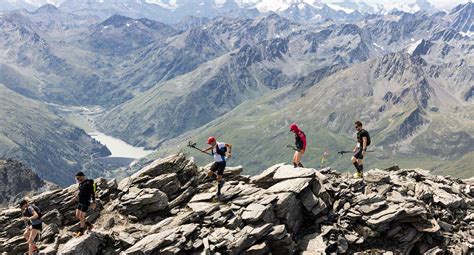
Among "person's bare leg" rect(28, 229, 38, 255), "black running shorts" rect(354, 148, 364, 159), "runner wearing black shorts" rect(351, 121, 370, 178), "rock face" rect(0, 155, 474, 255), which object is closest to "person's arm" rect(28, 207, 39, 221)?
"person's bare leg" rect(28, 229, 38, 255)

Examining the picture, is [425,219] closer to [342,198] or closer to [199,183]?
[342,198]

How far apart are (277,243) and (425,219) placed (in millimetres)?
13449

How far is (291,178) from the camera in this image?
133ft

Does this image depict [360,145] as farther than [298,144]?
Yes

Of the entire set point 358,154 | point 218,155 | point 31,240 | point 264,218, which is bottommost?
point 264,218

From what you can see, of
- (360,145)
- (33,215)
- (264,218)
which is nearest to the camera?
(33,215)

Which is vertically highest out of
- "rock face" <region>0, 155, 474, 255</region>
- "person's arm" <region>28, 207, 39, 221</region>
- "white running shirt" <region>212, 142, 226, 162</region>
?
"white running shirt" <region>212, 142, 226, 162</region>

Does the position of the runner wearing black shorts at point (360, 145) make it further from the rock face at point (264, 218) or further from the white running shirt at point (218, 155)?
the white running shirt at point (218, 155)

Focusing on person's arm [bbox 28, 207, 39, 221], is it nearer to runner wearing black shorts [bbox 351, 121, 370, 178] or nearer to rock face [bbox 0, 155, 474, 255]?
rock face [bbox 0, 155, 474, 255]

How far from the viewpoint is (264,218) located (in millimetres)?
35562

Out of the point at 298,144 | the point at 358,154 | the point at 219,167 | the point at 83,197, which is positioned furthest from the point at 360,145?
the point at 83,197

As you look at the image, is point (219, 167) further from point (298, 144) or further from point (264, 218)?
point (298, 144)

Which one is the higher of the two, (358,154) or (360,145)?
(360,145)

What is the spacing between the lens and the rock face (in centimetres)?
3394
